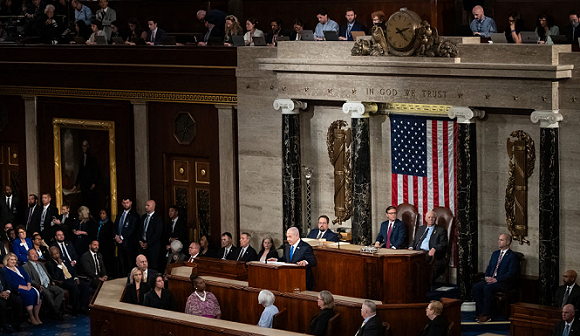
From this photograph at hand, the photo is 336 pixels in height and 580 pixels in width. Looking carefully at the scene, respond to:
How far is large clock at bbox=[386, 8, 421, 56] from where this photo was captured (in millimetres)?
15883

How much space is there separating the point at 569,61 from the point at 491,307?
11.5 feet

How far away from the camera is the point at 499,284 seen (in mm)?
15312

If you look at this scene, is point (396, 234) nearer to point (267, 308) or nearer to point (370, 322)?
point (267, 308)

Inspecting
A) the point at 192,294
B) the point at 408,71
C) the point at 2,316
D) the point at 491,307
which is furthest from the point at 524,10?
the point at 2,316

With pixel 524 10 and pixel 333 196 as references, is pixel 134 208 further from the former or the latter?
pixel 524 10

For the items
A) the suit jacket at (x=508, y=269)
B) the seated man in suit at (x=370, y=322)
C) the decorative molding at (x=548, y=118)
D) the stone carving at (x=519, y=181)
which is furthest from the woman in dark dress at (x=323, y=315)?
the decorative molding at (x=548, y=118)

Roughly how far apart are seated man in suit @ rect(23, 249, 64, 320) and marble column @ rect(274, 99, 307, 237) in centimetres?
378

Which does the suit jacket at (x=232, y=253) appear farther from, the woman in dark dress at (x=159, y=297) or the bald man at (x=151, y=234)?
the woman in dark dress at (x=159, y=297)

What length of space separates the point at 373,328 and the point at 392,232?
3.98 meters

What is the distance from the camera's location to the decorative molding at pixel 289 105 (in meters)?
17.6

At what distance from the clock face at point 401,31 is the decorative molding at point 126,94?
3.40 meters

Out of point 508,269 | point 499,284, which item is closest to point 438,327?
point 499,284

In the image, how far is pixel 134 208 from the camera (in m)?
20.0

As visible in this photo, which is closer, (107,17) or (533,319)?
(533,319)
